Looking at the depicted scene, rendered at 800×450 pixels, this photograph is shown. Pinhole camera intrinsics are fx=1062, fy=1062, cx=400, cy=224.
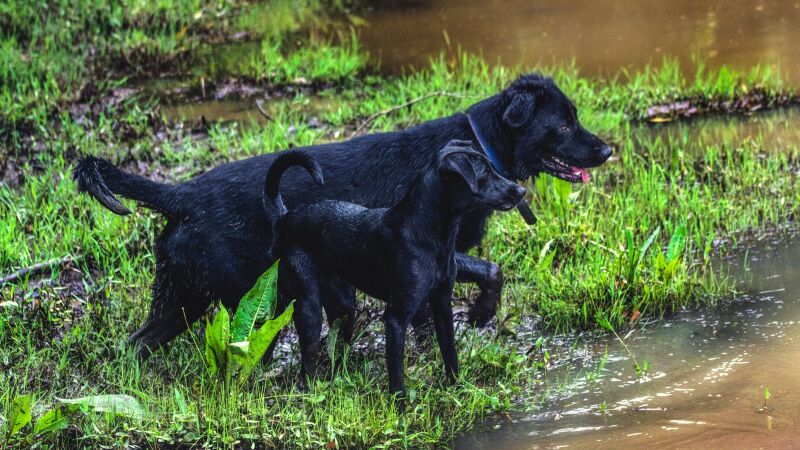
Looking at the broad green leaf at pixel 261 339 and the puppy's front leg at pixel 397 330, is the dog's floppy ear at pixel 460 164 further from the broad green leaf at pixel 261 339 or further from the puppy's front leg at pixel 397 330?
the broad green leaf at pixel 261 339

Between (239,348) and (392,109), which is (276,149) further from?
(239,348)

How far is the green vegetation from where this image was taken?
194 inches

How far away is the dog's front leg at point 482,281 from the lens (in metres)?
5.60

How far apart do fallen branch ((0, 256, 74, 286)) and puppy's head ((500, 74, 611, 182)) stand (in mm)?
2843

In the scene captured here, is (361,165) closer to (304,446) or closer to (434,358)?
(434,358)

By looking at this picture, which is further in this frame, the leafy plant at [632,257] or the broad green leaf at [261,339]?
the leafy plant at [632,257]

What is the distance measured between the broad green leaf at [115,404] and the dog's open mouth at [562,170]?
8.60 feet

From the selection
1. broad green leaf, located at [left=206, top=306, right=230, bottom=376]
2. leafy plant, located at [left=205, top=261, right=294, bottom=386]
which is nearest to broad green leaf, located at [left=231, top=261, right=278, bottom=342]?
leafy plant, located at [left=205, top=261, right=294, bottom=386]

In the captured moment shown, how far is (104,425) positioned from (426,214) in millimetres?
1726

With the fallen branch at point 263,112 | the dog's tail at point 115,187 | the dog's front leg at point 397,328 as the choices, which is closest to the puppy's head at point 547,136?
the dog's front leg at point 397,328

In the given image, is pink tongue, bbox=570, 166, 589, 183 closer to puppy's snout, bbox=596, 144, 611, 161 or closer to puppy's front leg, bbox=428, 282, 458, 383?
puppy's snout, bbox=596, 144, 611, 161

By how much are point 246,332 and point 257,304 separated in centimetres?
16

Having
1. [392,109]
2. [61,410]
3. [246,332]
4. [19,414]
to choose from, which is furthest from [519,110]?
[19,414]

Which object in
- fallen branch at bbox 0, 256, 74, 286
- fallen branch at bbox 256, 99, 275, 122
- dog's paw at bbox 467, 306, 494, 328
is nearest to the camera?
dog's paw at bbox 467, 306, 494, 328
